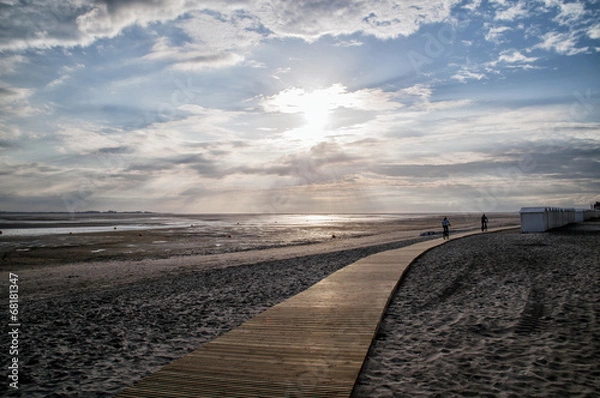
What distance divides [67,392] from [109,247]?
26036mm

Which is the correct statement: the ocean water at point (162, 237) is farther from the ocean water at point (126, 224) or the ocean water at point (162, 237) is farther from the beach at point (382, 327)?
the beach at point (382, 327)

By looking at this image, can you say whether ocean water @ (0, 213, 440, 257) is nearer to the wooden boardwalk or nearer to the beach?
the beach

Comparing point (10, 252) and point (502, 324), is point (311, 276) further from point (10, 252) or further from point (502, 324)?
point (10, 252)

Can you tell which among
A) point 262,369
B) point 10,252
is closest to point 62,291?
point 262,369

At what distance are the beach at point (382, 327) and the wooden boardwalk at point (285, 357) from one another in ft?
1.36

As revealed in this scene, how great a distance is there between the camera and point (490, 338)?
6719mm

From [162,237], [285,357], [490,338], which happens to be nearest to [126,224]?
[162,237]

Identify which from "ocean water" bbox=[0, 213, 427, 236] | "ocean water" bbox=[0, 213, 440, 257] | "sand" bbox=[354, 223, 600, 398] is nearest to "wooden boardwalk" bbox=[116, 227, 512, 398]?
"sand" bbox=[354, 223, 600, 398]

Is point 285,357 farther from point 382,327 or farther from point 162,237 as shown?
point 162,237

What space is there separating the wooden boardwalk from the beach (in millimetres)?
415

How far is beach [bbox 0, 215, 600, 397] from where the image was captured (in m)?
5.38

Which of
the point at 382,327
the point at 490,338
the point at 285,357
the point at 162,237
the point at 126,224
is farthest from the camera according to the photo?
the point at 126,224

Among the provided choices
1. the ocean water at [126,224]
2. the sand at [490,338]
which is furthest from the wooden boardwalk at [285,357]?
the ocean water at [126,224]

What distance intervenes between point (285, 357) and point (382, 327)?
277 centimetres
